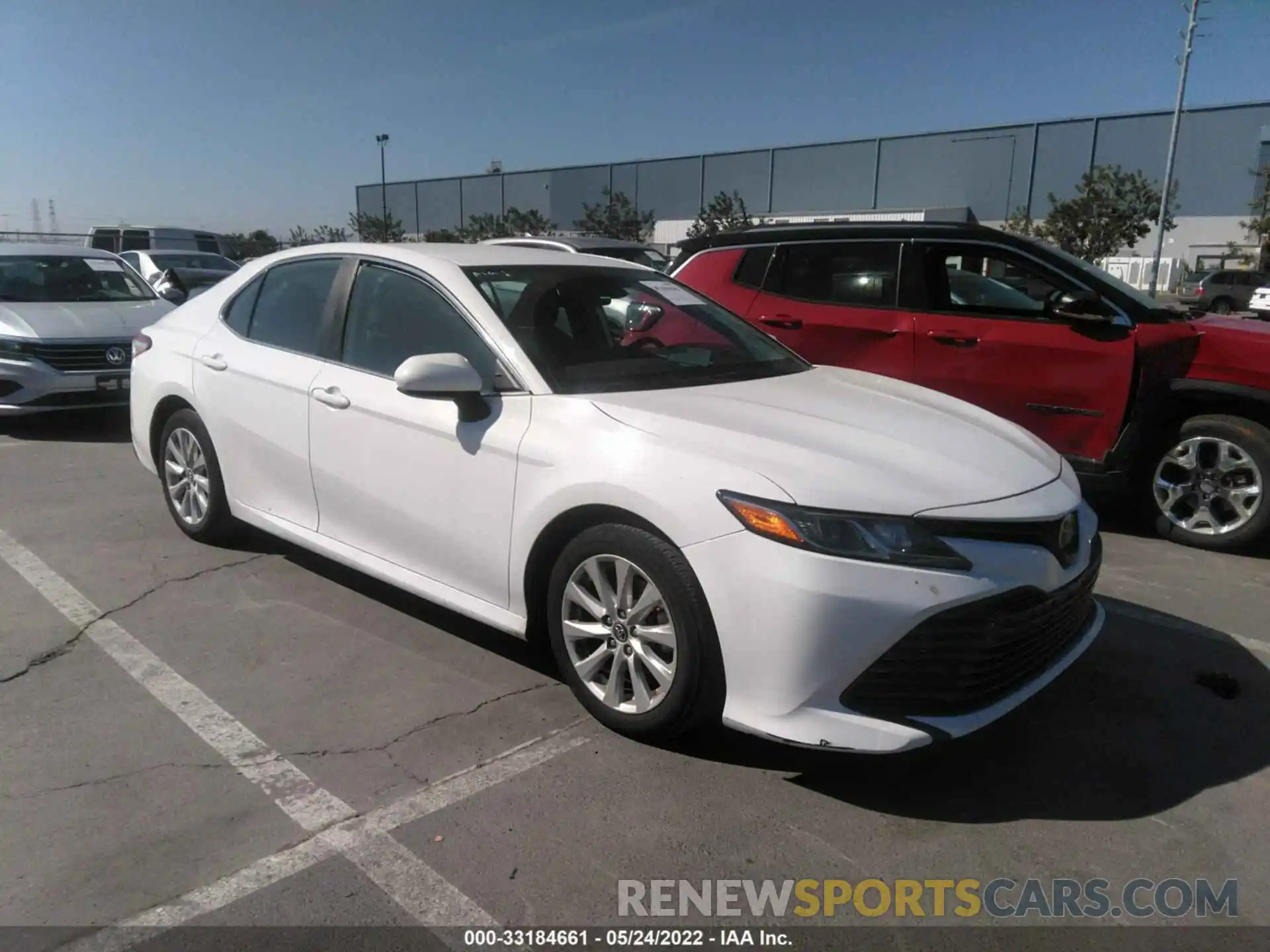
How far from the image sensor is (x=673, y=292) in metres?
4.42

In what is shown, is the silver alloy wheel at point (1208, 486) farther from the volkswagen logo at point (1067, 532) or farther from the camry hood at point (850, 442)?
the volkswagen logo at point (1067, 532)

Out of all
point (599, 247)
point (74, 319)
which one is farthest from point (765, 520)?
point (599, 247)

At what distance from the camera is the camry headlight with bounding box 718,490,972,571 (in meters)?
2.67

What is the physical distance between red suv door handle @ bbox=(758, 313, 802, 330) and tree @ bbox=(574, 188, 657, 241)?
1848 inches

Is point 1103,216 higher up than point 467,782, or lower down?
higher up

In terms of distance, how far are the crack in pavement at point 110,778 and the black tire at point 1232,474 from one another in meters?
5.09

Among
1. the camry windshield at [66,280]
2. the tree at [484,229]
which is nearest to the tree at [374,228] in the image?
the tree at [484,229]

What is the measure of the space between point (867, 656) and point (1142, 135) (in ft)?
207

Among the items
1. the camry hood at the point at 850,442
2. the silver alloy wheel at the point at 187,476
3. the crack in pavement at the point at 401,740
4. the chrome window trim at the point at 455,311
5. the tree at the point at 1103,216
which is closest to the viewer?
the camry hood at the point at 850,442

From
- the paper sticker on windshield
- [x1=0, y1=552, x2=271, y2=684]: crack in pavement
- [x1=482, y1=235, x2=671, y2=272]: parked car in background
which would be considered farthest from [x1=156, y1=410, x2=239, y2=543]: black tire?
[x1=482, y1=235, x2=671, y2=272]: parked car in background

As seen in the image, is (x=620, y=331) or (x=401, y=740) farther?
(x=620, y=331)

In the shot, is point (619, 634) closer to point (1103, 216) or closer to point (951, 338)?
point (951, 338)

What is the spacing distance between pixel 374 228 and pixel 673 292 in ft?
233

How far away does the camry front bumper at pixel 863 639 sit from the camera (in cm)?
264
